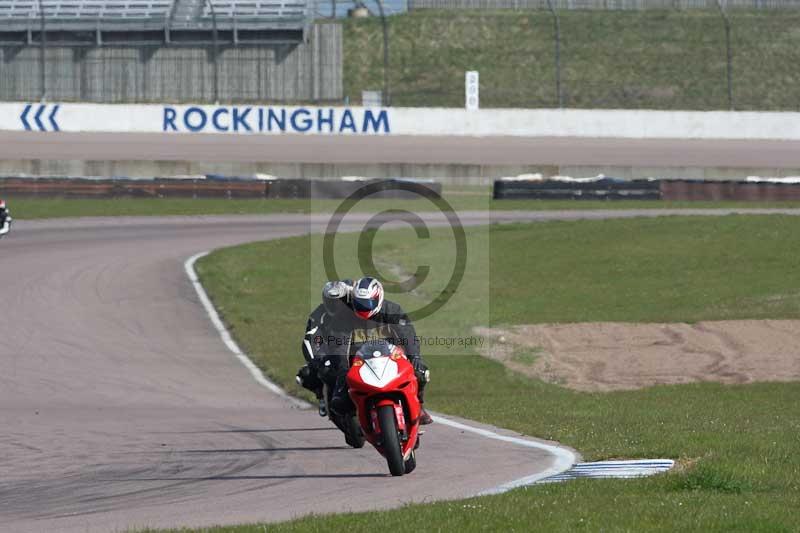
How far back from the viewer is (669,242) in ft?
101

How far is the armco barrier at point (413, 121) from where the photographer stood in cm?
5209

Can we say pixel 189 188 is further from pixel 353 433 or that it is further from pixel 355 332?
pixel 355 332

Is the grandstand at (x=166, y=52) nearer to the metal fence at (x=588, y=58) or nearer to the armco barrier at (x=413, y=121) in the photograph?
the armco barrier at (x=413, y=121)

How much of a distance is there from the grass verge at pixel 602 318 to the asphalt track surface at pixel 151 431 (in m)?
0.76

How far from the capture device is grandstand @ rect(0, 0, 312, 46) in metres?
58.2

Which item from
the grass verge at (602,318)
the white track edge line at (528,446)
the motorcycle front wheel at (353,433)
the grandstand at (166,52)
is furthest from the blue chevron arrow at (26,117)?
the motorcycle front wheel at (353,433)

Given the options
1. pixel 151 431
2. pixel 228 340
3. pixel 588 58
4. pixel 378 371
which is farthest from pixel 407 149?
pixel 378 371

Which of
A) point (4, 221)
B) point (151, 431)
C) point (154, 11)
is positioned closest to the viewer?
point (151, 431)

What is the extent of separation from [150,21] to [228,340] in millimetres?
40414

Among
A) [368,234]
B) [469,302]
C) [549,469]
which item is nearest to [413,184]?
[368,234]

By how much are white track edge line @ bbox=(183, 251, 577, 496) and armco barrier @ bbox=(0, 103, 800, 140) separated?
2573 centimetres

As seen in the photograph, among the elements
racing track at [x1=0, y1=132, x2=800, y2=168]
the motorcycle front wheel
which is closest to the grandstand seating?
racing track at [x1=0, y1=132, x2=800, y2=168]

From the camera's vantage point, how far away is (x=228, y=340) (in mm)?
21641

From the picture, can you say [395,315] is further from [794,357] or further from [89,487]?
[794,357]
